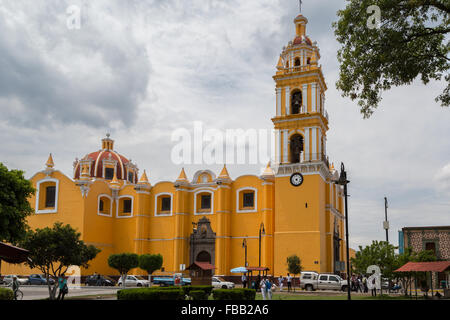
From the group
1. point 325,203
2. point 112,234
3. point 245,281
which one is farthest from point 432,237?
point 112,234

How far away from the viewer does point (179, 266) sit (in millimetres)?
43719

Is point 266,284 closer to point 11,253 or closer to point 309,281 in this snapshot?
point 309,281

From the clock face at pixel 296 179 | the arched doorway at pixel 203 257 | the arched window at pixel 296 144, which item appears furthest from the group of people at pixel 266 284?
the arched window at pixel 296 144

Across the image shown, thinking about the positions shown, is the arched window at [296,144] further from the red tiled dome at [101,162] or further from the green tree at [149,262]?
the red tiled dome at [101,162]

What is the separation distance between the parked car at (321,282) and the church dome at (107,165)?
27354mm

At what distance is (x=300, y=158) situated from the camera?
41.3m

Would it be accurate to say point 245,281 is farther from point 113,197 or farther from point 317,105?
point 113,197

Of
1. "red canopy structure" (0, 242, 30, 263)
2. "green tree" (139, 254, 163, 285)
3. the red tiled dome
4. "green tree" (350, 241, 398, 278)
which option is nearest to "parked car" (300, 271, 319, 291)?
"green tree" (350, 241, 398, 278)

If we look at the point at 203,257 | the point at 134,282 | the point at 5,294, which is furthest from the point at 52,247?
the point at 203,257

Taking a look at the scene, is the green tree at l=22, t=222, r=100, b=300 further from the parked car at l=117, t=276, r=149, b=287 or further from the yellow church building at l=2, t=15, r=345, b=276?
the yellow church building at l=2, t=15, r=345, b=276

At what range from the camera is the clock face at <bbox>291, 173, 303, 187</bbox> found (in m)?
39.8

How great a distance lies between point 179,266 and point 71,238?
60.6ft

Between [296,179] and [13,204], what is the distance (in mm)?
23111

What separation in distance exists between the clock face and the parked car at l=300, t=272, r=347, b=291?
7.77 meters
